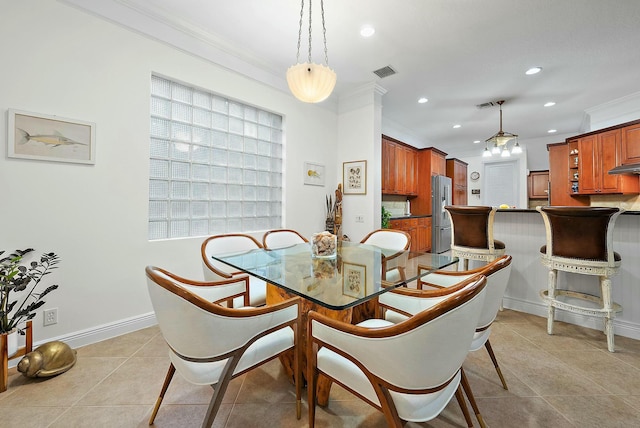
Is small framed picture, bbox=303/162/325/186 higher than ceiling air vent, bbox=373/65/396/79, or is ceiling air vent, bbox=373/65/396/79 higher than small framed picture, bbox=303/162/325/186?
ceiling air vent, bbox=373/65/396/79

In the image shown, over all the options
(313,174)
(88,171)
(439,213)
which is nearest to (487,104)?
(439,213)

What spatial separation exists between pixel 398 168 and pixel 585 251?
3372mm

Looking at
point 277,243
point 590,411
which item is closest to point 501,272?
point 590,411

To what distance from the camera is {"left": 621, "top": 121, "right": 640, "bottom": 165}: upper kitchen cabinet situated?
383 centimetres

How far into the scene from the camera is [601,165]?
4.32m

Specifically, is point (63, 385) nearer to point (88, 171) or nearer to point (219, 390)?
point (219, 390)

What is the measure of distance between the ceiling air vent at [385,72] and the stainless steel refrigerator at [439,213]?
283 centimetres

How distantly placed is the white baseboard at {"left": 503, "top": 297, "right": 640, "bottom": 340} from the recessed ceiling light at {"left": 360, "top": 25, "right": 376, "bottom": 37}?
328 cm

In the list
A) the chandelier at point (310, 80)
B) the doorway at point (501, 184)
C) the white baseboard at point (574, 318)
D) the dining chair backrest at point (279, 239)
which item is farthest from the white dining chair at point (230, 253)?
the doorway at point (501, 184)

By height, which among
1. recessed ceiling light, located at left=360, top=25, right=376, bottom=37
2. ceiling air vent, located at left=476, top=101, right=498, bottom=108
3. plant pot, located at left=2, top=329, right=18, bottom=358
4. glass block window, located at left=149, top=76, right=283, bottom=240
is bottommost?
plant pot, located at left=2, top=329, right=18, bottom=358

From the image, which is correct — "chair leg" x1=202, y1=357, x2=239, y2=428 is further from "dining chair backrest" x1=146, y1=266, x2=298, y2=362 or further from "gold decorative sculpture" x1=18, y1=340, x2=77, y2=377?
"gold decorative sculpture" x1=18, y1=340, x2=77, y2=377

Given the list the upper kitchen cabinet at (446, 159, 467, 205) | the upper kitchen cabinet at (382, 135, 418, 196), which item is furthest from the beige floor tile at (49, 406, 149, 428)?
the upper kitchen cabinet at (446, 159, 467, 205)

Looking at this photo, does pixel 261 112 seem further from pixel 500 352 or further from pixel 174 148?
pixel 500 352

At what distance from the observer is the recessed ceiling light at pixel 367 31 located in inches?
105
